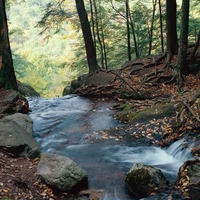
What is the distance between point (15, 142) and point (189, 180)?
3.56 meters

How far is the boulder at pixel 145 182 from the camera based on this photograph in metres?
4.50

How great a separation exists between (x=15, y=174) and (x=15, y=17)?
9907 centimetres

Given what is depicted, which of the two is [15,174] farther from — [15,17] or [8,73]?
[15,17]

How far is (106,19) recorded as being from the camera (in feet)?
A: 66.7

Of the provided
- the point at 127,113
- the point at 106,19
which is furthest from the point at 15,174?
the point at 106,19

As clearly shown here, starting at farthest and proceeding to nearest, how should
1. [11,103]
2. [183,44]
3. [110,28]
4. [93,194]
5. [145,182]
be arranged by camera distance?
[110,28]
[183,44]
[11,103]
[93,194]
[145,182]

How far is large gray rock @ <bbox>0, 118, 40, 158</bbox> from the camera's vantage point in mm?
5730

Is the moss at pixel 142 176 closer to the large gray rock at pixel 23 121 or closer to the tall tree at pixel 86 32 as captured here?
the large gray rock at pixel 23 121

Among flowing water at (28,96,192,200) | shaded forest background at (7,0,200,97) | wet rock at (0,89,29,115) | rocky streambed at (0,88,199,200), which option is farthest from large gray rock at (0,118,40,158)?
shaded forest background at (7,0,200,97)

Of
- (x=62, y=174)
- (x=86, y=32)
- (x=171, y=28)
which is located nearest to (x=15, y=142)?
(x=62, y=174)

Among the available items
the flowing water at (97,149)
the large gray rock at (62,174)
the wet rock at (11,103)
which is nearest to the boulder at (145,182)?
the flowing water at (97,149)

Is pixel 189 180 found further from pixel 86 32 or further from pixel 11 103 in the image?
pixel 86 32

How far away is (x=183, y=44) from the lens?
1072cm

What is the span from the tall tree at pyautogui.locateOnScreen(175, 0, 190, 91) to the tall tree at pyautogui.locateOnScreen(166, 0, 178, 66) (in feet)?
4.13
